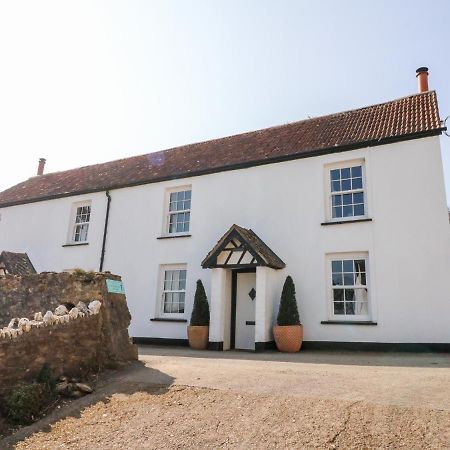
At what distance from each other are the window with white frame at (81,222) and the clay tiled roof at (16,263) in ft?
7.46

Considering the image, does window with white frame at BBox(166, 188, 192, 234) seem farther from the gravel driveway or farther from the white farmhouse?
the gravel driveway

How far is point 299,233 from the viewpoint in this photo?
1281cm

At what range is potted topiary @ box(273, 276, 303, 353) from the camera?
11422 millimetres

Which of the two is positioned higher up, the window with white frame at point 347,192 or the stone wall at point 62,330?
the window with white frame at point 347,192

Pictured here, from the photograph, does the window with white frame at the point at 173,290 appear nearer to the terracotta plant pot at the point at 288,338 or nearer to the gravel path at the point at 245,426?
the terracotta plant pot at the point at 288,338

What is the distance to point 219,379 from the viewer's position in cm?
662

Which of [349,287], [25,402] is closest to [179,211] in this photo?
[349,287]

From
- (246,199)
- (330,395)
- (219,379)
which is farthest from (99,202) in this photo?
(330,395)

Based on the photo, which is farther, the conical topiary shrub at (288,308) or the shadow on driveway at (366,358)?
the conical topiary shrub at (288,308)

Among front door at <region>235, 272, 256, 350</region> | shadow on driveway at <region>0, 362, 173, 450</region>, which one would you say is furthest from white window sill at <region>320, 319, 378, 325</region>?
shadow on driveway at <region>0, 362, 173, 450</region>

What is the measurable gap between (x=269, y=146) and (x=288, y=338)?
280 inches

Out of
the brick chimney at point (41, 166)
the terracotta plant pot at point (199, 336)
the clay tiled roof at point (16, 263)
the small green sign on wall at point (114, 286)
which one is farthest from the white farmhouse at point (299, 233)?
the brick chimney at point (41, 166)

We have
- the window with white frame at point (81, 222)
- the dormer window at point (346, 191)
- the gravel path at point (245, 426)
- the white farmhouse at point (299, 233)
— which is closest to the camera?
the gravel path at point (245, 426)

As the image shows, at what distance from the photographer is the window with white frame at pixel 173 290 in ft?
47.3
